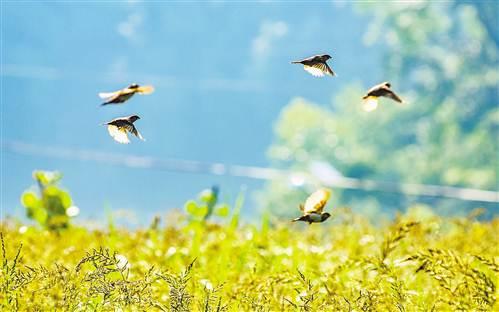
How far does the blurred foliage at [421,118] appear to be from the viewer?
1872 centimetres

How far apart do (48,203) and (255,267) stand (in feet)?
4.78

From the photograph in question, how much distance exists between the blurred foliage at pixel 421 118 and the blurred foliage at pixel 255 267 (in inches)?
599

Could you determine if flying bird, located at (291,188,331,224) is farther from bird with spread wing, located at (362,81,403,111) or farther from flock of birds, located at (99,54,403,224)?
bird with spread wing, located at (362,81,403,111)

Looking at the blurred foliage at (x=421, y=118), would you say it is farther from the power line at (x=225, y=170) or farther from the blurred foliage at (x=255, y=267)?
the blurred foliage at (x=255, y=267)

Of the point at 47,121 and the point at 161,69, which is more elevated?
the point at 161,69

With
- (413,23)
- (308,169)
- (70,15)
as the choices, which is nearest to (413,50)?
(413,23)

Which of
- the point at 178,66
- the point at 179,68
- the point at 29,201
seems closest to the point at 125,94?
the point at 29,201

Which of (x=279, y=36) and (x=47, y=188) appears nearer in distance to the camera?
(x=47, y=188)

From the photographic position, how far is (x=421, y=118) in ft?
65.8

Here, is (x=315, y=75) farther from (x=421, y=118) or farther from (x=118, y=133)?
(x=421, y=118)

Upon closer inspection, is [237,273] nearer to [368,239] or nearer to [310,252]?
[310,252]

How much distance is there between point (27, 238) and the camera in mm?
2238

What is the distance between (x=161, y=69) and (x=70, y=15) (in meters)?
4.92

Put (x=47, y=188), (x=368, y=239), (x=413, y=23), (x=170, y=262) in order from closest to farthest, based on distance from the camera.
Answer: (x=170, y=262)
(x=368, y=239)
(x=47, y=188)
(x=413, y=23)
